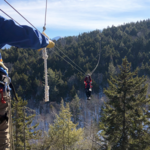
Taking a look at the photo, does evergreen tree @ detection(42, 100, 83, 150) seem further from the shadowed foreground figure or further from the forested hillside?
the forested hillside

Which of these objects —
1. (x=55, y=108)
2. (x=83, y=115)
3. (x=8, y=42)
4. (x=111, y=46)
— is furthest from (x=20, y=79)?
(x=8, y=42)

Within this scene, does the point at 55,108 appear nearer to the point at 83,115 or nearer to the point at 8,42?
the point at 83,115

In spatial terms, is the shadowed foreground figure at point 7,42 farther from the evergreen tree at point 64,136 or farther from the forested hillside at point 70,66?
the forested hillside at point 70,66

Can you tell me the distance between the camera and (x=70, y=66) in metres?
42.2

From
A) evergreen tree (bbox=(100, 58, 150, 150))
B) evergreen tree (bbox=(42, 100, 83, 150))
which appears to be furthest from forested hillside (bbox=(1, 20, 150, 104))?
evergreen tree (bbox=(100, 58, 150, 150))

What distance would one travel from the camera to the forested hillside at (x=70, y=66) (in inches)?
1426

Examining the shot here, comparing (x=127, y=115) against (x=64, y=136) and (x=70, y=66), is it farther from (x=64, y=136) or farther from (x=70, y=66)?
(x=70, y=66)

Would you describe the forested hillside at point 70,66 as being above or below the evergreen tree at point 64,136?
above

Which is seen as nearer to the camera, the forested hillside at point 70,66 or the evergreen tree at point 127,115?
the evergreen tree at point 127,115

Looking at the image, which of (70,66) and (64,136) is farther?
(70,66)

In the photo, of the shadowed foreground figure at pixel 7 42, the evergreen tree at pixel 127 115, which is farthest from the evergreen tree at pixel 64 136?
the shadowed foreground figure at pixel 7 42

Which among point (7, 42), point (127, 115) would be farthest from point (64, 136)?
point (7, 42)

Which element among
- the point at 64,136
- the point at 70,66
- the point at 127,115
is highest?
the point at 70,66

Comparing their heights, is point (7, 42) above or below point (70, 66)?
below
